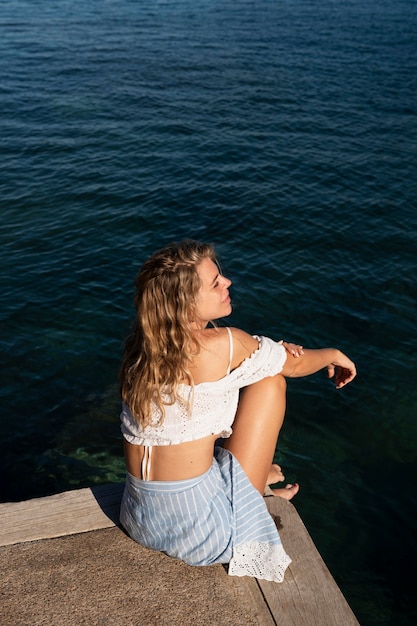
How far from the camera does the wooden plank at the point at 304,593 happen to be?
3.76m

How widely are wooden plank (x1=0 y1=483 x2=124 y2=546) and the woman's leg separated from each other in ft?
3.31

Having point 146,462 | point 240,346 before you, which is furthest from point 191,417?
point 240,346

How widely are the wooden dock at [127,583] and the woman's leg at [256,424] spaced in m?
0.51

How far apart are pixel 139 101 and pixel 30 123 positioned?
3328mm

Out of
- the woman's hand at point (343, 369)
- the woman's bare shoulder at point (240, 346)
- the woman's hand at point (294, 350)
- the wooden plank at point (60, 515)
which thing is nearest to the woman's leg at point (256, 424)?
the woman's hand at point (294, 350)

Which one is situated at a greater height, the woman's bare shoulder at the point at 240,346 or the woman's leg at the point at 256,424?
the woman's bare shoulder at the point at 240,346

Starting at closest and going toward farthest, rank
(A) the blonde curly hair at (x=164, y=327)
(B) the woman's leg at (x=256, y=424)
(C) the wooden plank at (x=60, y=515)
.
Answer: (A) the blonde curly hair at (x=164, y=327) < (B) the woman's leg at (x=256, y=424) < (C) the wooden plank at (x=60, y=515)

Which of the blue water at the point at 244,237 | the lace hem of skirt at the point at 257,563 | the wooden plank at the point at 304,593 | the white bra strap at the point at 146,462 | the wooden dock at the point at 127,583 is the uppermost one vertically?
the white bra strap at the point at 146,462

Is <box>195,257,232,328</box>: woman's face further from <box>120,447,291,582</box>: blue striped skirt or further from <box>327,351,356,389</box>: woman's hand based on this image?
<box>327,351,356,389</box>: woman's hand

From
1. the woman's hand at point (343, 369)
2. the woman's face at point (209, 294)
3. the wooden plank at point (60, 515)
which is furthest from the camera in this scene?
the woman's hand at point (343, 369)

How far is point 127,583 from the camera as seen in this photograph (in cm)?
402

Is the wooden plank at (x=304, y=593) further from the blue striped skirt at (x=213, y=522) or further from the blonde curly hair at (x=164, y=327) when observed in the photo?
the blonde curly hair at (x=164, y=327)

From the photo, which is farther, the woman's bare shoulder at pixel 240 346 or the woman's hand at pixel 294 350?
the woman's hand at pixel 294 350

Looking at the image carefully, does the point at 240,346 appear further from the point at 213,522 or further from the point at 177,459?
the point at 213,522
